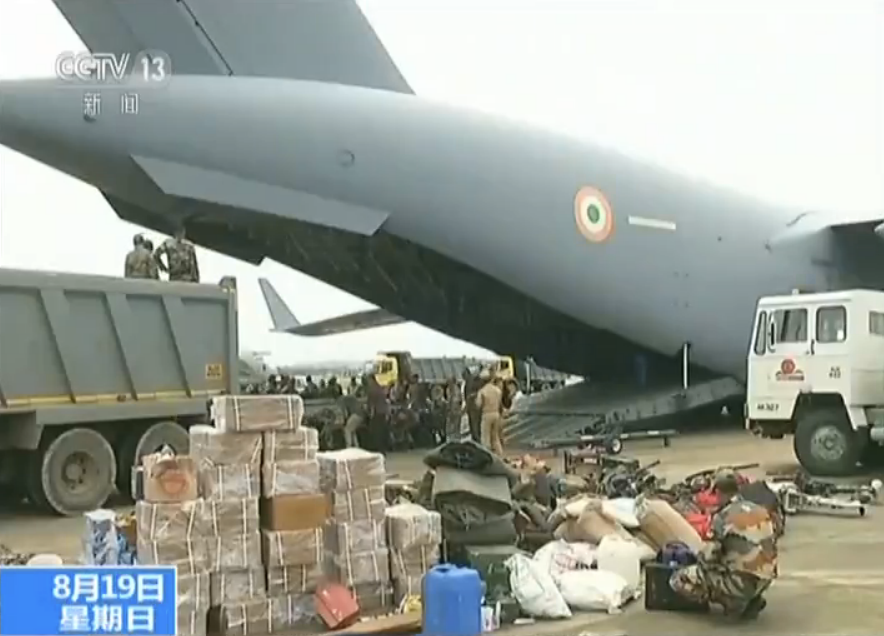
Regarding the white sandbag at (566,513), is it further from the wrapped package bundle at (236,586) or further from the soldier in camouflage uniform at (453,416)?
the soldier in camouflage uniform at (453,416)

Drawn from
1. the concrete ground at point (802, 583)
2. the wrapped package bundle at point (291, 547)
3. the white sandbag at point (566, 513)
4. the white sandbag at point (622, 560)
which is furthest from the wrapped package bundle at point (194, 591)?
the white sandbag at point (566, 513)

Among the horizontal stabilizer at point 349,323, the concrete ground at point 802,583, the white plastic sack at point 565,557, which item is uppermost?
the horizontal stabilizer at point 349,323

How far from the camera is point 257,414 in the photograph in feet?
20.0

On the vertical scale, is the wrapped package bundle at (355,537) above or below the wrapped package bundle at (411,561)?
above

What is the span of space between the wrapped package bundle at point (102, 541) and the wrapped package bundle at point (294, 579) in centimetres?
89

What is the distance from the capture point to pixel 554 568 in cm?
649

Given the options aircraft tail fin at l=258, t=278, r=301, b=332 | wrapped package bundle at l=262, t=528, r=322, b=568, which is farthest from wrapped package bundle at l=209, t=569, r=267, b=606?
aircraft tail fin at l=258, t=278, r=301, b=332

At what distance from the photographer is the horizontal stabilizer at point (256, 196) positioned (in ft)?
40.4

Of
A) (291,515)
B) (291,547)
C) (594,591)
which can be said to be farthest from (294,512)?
(594,591)

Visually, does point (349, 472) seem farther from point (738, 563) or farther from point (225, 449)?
point (738, 563)

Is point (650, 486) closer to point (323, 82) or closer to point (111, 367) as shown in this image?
point (111, 367)

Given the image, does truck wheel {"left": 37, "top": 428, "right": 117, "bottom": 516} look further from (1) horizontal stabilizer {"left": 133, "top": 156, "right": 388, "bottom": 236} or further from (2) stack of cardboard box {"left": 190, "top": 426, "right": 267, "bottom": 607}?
(2) stack of cardboard box {"left": 190, "top": 426, "right": 267, "bottom": 607}

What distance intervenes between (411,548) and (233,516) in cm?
104

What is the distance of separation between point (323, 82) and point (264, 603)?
9.13 meters
